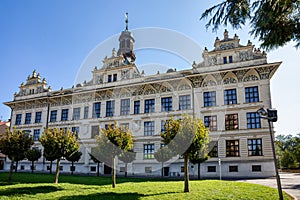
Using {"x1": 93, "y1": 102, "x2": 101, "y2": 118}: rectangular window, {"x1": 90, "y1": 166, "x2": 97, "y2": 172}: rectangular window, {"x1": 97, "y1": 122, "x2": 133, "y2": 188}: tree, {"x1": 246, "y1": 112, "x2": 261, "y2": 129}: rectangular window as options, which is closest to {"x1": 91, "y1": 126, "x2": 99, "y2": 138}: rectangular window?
{"x1": 93, "y1": 102, "x2": 101, "y2": 118}: rectangular window

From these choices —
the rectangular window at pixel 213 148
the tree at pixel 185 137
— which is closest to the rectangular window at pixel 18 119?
the rectangular window at pixel 213 148

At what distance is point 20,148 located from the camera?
68.1ft


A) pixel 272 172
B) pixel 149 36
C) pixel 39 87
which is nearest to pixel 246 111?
pixel 272 172

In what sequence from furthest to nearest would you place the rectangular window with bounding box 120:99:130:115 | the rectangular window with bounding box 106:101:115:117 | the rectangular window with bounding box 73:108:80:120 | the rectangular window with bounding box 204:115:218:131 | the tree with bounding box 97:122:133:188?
the rectangular window with bounding box 73:108:80:120 → the rectangular window with bounding box 106:101:115:117 → the rectangular window with bounding box 120:99:130:115 → the rectangular window with bounding box 204:115:218:131 → the tree with bounding box 97:122:133:188

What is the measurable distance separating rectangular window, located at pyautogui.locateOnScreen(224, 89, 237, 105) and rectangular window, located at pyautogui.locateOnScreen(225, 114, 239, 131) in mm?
1669

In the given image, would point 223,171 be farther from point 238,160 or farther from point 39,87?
point 39,87

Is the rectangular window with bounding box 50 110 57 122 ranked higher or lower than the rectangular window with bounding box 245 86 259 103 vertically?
lower

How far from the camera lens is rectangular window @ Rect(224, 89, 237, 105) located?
31.2 metres

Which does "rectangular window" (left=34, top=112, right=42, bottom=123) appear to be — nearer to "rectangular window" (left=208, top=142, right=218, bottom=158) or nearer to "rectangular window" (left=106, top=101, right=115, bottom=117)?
"rectangular window" (left=106, top=101, right=115, bottom=117)

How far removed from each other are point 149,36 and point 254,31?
14080mm

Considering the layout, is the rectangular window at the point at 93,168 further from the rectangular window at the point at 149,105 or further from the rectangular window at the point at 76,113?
the rectangular window at the point at 149,105

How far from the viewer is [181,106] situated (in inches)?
1319

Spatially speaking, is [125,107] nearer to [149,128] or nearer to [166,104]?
[149,128]

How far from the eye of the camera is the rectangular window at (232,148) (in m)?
Result: 29.7
